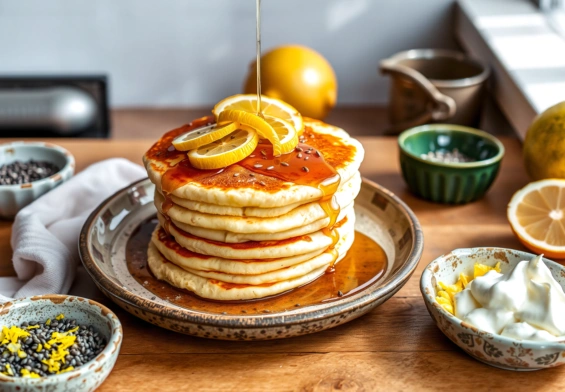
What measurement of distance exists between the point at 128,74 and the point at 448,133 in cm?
196

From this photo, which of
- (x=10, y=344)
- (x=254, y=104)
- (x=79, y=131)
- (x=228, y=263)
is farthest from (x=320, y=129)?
(x=79, y=131)

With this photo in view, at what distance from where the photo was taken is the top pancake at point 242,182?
1311 millimetres

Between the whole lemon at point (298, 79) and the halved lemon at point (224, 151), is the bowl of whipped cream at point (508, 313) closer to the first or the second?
the halved lemon at point (224, 151)

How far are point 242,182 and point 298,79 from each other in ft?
4.88

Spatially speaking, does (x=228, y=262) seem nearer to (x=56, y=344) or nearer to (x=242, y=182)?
(x=242, y=182)

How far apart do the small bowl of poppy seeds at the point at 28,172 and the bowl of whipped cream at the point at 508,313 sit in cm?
102

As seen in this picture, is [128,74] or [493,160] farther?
[128,74]

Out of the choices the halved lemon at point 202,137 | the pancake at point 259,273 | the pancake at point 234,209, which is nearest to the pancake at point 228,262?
the pancake at point 259,273

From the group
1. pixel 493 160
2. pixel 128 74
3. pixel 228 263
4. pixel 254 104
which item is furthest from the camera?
pixel 128 74

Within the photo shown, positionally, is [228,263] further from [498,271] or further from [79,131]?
[79,131]

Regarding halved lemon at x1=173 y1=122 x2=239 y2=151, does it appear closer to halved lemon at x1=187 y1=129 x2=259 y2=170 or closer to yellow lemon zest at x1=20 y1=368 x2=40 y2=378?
halved lemon at x1=187 y1=129 x2=259 y2=170

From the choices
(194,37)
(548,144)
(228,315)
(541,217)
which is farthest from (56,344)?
(194,37)

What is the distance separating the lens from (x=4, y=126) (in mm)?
3051

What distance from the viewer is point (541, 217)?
1633 mm
